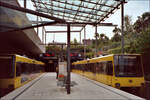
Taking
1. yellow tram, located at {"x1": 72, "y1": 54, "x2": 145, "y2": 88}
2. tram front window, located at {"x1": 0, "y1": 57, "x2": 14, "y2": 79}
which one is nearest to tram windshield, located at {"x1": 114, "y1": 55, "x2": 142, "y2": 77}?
yellow tram, located at {"x1": 72, "y1": 54, "x2": 145, "y2": 88}

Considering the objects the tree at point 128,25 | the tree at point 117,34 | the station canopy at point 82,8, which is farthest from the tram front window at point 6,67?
the tree at point 117,34

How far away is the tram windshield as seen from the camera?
1522 cm

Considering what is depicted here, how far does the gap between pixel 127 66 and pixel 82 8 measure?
1396cm

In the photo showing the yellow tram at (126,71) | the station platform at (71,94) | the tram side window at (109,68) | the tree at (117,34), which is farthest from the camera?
the tree at (117,34)

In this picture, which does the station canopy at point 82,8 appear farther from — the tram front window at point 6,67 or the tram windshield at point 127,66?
the tram front window at point 6,67

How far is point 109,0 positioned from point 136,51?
7039 millimetres

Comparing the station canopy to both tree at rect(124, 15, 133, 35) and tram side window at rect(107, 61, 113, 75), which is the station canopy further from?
tree at rect(124, 15, 133, 35)

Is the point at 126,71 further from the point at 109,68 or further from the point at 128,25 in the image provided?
the point at 128,25

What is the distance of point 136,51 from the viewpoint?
26484mm

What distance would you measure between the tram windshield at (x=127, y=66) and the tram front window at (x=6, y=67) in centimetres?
705

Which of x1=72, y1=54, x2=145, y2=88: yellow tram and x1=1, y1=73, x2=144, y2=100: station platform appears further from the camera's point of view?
x1=72, y1=54, x2=145, y2=88: yellow tram

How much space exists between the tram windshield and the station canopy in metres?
9.95

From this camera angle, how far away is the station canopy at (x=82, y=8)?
2508 centimetres

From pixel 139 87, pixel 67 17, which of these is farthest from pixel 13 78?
pixel 67 17
